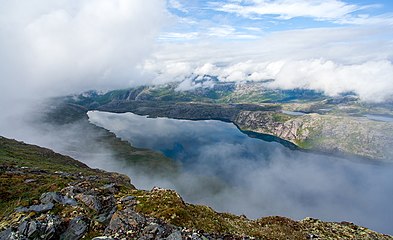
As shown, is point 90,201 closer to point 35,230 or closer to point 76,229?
point 76,229

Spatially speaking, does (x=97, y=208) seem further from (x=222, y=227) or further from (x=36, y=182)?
(x=36, y=182)

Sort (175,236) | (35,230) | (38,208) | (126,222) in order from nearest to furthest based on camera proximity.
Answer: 1. (175,236)
2. (35,230)
3. (126,222)
4. (38,208)

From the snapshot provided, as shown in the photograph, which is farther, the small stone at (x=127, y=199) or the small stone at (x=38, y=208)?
the small stone at (x=127, y=199)

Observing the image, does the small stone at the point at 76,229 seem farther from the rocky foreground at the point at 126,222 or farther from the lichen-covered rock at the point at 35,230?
the lichen-covered rock at the point at 35,230

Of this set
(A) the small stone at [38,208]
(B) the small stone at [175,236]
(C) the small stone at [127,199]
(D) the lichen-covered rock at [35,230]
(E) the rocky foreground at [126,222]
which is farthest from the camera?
→ (C) the small stone at [127,199]

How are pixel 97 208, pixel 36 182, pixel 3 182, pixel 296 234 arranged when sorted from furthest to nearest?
pixel 36 182 → pixel 3 182 → pixel 296 234 → pixel 97 208

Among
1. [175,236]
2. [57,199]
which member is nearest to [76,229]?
[57,199]

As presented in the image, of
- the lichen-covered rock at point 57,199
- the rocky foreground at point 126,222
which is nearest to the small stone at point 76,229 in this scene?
the rocky foreground at point 126,222

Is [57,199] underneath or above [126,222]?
above

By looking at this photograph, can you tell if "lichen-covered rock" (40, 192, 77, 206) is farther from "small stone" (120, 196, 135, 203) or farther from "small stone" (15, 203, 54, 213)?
"small stone" (120, 196, 135, 203)

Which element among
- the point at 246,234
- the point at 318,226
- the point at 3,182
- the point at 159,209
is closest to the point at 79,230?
the point at 159,209

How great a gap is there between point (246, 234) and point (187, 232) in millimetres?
8416

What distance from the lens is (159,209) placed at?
109 feet

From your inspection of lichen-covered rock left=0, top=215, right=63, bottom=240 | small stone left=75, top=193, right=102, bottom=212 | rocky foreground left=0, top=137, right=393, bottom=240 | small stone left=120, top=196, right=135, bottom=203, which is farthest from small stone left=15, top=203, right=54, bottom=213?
small stone left=120, top=196, right=135, bottom=203
